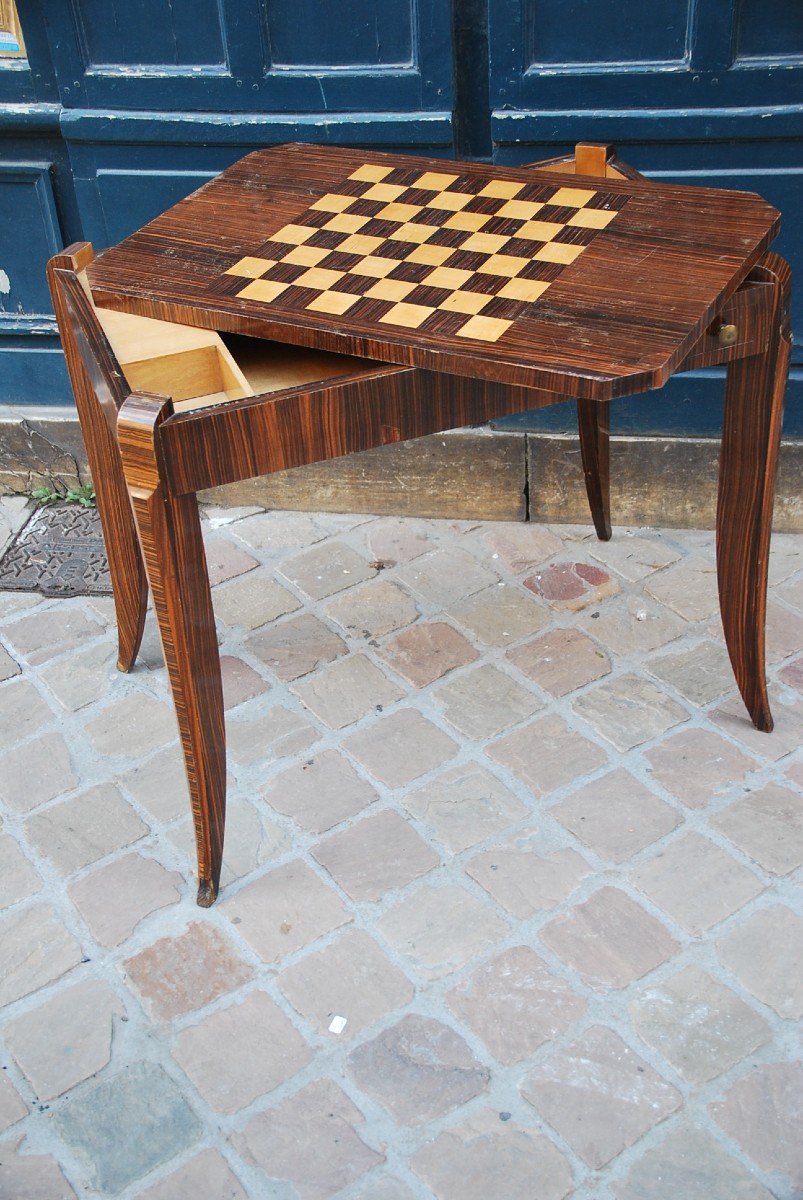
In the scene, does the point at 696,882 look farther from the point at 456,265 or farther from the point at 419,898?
the point at 456,265

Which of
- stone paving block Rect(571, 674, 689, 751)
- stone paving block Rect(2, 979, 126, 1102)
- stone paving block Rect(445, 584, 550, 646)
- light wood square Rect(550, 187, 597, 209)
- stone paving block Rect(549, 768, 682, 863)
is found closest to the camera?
stone paving block Rect(2, 979, 126, 1102)

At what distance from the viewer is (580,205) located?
2.16m

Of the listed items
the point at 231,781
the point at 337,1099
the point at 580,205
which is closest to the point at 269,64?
the point at 580,205

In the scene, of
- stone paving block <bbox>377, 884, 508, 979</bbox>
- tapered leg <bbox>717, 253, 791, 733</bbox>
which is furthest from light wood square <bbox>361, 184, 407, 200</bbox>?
stone paving block <bbox>377, 884, 508, 979</bbox>

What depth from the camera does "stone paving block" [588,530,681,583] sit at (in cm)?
302

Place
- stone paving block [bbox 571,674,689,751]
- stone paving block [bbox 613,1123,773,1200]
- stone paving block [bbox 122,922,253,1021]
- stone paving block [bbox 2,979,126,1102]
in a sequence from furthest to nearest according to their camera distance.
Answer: stone paving block [bbox 571,674,689,751]
stone paving block [bbox 122,922,253,1021]
stone paving block [bbox 2,979,126,1102]
stone paving block [bbox 613,1123,773,1200]

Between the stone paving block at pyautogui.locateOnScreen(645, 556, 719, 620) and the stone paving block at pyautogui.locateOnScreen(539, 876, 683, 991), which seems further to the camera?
the stone paving block at pyautogui.locateOnScreen(645, 556, 719, 620)

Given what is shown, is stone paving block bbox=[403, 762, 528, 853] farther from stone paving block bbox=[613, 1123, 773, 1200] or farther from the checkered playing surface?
the checkered playing surface

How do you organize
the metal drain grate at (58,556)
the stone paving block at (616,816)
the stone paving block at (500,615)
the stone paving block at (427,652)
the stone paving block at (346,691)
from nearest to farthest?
the stone paving block at (616,816)
the stone paving block at (346,691)
the stone paving block at (427,652)
the stone paving block at (500,615)
the metal drain grate at (58,556)

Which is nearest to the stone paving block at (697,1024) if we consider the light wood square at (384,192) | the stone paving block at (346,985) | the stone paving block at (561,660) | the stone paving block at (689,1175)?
the stone paving block at (689,1175)

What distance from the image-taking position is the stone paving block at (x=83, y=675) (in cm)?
272

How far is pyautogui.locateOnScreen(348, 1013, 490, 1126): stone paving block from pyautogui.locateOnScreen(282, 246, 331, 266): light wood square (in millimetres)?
1248

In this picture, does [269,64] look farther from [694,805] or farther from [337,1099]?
[337,1099]

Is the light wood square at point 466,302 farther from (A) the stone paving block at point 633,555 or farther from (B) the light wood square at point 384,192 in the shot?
(A) the stone paving block at point 633,555
